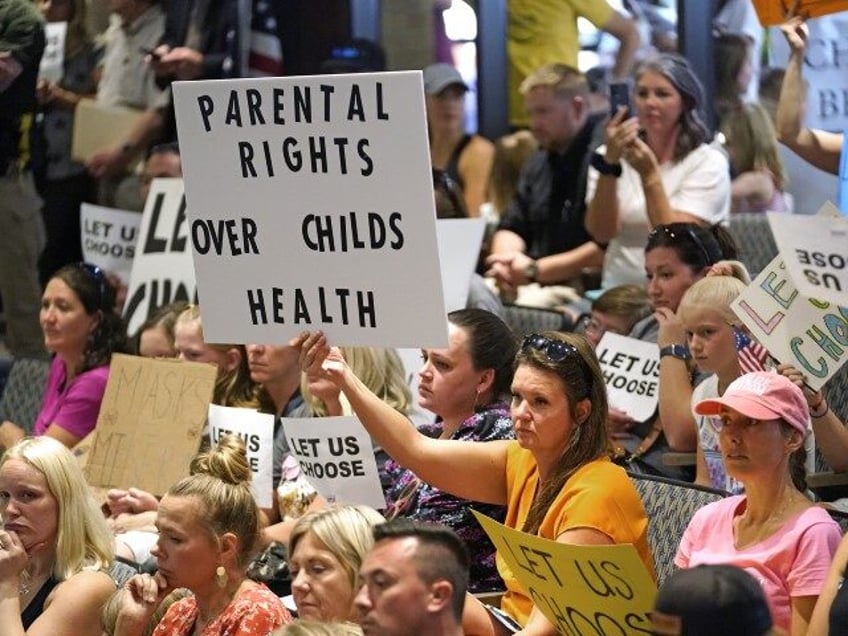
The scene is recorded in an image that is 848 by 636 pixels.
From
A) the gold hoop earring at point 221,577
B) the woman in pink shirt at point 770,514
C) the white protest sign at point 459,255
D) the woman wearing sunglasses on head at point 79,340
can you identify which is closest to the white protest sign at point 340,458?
the gold hoop earring at point 221,577

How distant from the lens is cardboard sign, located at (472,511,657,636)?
15.9ft

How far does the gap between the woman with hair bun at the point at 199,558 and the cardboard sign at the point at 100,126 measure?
4.88 m

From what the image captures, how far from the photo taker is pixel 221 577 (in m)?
5.56

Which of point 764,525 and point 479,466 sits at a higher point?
point 764,525

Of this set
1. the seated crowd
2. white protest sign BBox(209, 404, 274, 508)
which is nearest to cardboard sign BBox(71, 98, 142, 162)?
the seated crowd

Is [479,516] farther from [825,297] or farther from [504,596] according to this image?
[825,297]

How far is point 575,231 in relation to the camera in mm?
9281

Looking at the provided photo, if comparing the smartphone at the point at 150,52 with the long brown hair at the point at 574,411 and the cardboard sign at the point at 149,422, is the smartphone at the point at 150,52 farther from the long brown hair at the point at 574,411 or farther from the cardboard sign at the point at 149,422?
the long brown hair at the point at 574,411

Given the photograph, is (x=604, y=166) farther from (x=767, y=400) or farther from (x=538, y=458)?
(x=767, y=400)

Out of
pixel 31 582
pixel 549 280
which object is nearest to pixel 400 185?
pixel 31 582

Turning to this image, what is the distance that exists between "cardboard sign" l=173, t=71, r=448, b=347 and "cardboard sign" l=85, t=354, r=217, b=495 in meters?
1.47

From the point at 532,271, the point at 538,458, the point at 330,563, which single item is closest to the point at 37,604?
the point at 330,563

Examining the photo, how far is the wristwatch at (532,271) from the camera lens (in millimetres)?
9109

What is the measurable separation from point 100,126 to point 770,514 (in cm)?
595
